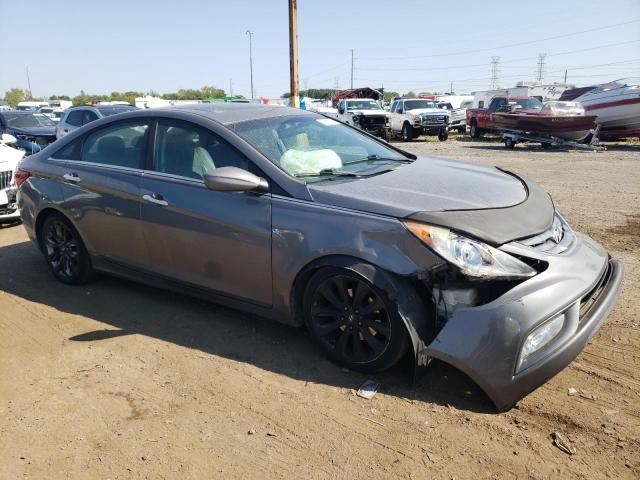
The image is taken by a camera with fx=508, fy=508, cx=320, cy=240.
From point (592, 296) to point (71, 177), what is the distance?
411 centimetres

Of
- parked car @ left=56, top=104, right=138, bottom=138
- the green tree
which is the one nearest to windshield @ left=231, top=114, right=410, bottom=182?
parked car @ left=56, top=104, right=138, bottom=138

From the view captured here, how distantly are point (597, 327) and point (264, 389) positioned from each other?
1.90 metres

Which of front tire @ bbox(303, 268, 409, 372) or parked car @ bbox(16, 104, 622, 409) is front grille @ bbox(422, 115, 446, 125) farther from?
front tire @ bbox(303, 268, 409, 372)

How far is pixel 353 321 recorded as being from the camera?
304cm

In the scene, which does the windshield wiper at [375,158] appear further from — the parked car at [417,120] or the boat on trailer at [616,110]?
the parked car at [417,120]

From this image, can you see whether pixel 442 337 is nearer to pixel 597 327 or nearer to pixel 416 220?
pixel 416 220

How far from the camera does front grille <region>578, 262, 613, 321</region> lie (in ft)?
9.11

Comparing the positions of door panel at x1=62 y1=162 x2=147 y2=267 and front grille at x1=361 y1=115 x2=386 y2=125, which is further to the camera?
front grille at x1=361 y1=115 x2=386 y2=125

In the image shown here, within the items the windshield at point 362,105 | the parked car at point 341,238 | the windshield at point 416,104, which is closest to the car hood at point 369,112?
the windshield at point 362,105

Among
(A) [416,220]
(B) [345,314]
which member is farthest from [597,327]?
(B) [345,314]

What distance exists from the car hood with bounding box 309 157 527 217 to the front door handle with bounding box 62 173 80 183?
7.73ft

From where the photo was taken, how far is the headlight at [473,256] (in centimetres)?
264

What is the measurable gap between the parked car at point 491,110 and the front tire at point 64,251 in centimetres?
1864

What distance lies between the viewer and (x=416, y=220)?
2754mm
